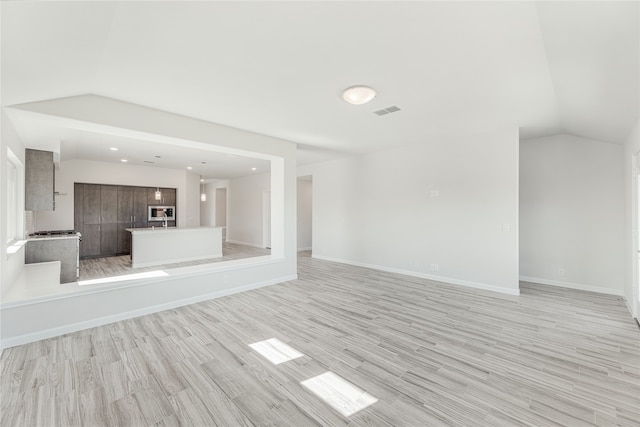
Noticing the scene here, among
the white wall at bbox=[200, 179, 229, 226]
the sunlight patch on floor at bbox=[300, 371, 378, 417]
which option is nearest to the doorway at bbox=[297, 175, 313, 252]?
the white wall at bbox=[200, 179, 229, 226]

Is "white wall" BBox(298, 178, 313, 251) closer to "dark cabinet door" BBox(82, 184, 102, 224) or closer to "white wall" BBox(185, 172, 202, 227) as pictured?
"white wall" BBox(185, 172, 202, 227)

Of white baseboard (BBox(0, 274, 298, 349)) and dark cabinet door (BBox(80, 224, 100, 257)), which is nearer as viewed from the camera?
white baseboard (BBox(0, 274, 298, 349))

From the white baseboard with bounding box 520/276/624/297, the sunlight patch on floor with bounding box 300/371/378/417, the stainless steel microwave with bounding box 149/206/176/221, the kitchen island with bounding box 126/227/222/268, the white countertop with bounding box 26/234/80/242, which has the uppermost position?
the stainless steel microwave with bounding box 149/206/176/221

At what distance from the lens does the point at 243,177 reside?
10.8m

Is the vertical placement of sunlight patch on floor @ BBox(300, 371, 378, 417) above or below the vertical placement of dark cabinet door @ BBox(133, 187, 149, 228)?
below

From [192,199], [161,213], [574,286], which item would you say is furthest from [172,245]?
[574,286]

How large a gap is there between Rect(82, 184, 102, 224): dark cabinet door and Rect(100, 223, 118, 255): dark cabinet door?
0.98ft

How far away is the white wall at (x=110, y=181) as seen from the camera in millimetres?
7121

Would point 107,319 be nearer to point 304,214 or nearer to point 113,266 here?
point 113,266

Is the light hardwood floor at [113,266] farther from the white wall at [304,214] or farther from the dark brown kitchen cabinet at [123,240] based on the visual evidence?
the white wall at [304,214]

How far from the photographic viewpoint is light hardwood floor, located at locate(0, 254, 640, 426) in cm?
187

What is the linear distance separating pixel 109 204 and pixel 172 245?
8.90ft

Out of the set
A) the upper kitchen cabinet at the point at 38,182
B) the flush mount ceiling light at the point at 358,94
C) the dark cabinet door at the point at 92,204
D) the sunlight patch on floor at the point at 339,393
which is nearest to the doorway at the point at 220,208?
the dark cabinet door at the point at 92,204

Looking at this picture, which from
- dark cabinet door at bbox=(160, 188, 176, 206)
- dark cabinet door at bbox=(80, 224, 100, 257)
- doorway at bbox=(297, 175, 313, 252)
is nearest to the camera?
dark cabinet door at bbox=(80, 224, 100, 257)
